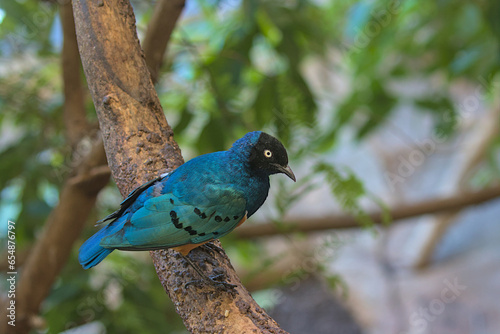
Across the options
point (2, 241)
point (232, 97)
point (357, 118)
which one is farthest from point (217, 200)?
point (357, 118)

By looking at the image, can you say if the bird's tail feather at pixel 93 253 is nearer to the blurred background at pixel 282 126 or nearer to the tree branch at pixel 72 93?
the blurred background at pixel 282 126

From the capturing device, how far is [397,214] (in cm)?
277

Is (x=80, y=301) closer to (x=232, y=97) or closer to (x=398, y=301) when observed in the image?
(x=232, y=97)

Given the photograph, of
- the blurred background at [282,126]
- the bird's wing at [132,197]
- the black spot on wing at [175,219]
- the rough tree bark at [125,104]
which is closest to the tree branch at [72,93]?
the blurred background at [282,126]

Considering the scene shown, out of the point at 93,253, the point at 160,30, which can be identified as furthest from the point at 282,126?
the point at 93,253

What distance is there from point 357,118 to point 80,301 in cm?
205

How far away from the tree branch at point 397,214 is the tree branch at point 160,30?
3.90 feet

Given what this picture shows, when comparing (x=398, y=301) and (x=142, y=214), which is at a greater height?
(x=142, y=214)

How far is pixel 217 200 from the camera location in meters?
1.01

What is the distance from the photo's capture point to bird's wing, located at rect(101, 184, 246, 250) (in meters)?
0.95

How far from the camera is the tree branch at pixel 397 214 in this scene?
2.57 metres

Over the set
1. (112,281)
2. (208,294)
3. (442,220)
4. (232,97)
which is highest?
(208,294)

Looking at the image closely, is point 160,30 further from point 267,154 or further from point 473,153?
point 473,153

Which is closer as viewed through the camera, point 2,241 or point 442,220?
point 2,241
